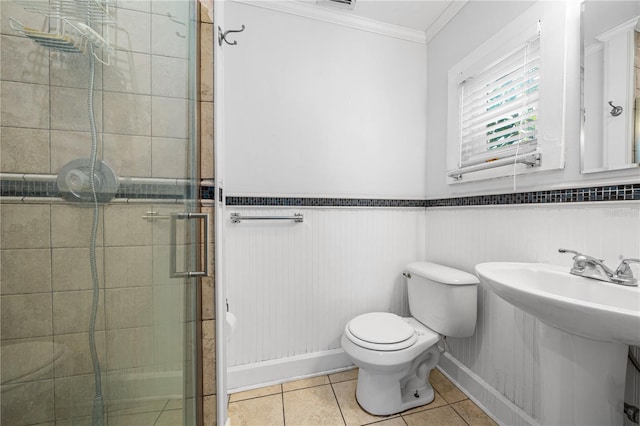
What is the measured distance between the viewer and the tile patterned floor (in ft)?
4.18

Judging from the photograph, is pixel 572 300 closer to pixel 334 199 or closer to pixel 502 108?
pixel 502 108

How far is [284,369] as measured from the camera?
5.16 feet

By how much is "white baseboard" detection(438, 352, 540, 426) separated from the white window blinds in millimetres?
1189

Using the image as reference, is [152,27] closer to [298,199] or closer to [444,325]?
[298,199]

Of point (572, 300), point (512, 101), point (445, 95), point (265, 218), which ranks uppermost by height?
point (445, 95)

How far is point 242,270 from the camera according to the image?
152 cm

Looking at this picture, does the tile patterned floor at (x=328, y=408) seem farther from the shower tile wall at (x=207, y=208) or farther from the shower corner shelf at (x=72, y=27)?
the shower corner shelf at (x=72, y=27)

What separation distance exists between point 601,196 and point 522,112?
0.52m

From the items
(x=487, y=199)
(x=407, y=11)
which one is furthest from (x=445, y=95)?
(x=487, y=199)

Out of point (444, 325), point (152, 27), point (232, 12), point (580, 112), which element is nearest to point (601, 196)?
point (580, 112)

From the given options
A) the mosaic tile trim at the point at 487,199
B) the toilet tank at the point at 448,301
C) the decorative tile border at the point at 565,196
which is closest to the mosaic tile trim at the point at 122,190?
the mosaic tile trim at the point at 487,199

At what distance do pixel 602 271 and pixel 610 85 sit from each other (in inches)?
25.5

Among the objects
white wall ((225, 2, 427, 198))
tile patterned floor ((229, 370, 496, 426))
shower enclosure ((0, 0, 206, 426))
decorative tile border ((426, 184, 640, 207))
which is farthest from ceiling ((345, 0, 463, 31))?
tile patterned floor ((229, 370, 496, 426))

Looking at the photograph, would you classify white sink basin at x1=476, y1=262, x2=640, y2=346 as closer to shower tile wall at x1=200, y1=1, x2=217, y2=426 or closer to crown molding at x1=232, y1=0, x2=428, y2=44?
shower tile wall at x1=200, y1=1, x2=217, y2=426
